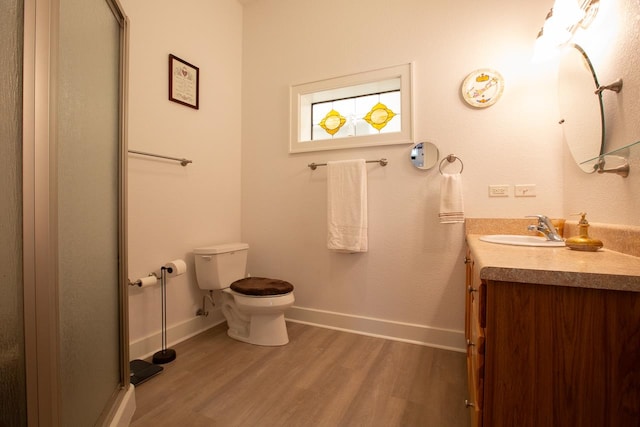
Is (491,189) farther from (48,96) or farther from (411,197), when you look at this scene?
(48,96)

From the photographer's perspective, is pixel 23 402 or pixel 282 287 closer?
pixel 23 402

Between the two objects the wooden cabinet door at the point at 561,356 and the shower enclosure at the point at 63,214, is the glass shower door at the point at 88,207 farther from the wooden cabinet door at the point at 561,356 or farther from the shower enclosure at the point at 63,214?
the wooden cabinet door at the point at 561,356

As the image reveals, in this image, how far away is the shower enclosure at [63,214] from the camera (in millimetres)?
684

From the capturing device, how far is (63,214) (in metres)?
0.84

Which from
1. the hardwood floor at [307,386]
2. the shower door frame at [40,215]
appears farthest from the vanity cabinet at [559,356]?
the shower door frame at [40,215]

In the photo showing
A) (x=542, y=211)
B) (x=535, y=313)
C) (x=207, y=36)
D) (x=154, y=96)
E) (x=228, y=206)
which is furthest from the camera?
(x=228, y=206)

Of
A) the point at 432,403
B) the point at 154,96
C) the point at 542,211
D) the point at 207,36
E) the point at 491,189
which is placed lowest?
the point at 432,403

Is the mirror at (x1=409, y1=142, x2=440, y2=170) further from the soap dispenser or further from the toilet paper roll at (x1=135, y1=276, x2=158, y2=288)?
the toilet paper roll at (x1=135, y1=276, x2=158, y2=288)

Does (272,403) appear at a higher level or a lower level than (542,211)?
lower

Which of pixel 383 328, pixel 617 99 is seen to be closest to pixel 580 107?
pixel 617 99

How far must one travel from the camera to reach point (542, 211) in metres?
1.71

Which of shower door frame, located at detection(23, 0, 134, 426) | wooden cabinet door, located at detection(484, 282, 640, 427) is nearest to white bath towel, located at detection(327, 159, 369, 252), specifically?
wooden cabinet door, located at detection(484, 282, 640, 427)

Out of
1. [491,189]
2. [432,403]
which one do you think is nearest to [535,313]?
[432,403]

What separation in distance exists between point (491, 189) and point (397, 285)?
0.89m
